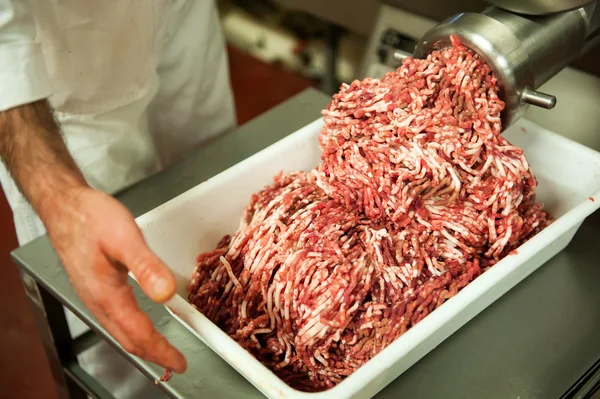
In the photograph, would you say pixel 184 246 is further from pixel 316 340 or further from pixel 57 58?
pixel 57 58

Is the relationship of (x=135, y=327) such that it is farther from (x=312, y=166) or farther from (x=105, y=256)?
(x=312, y=166)

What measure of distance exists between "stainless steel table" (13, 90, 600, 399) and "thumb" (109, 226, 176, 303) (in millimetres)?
269

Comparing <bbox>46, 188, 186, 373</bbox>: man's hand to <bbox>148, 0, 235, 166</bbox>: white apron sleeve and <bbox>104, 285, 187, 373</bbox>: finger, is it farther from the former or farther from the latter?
<bbox>148, 0, 235, 166</bbox>: white apron sleeve

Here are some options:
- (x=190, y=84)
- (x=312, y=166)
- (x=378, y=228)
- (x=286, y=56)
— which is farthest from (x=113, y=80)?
(x=286, y=56)

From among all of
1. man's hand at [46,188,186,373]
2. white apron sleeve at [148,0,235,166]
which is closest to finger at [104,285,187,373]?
man's hand at [46,188,186,373]

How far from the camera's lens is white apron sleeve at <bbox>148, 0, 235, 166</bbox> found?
1469 mm

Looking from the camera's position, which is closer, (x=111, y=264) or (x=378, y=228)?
(x=111, y=264)

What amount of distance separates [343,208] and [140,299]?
0.34 metres

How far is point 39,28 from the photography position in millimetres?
1101

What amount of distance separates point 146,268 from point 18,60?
1.45 feet

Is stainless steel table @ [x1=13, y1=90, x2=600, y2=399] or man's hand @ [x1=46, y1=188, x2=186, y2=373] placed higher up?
man's hand @ [x1=46, y1=188, x2=186, y2=373]

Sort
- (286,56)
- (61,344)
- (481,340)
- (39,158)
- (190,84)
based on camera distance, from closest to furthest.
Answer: (39,158) < (481,340) < (61,344) < (190,84) < (286,56)

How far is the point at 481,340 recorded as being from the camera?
0.94 m

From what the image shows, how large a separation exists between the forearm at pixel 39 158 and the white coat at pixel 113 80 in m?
0.03
